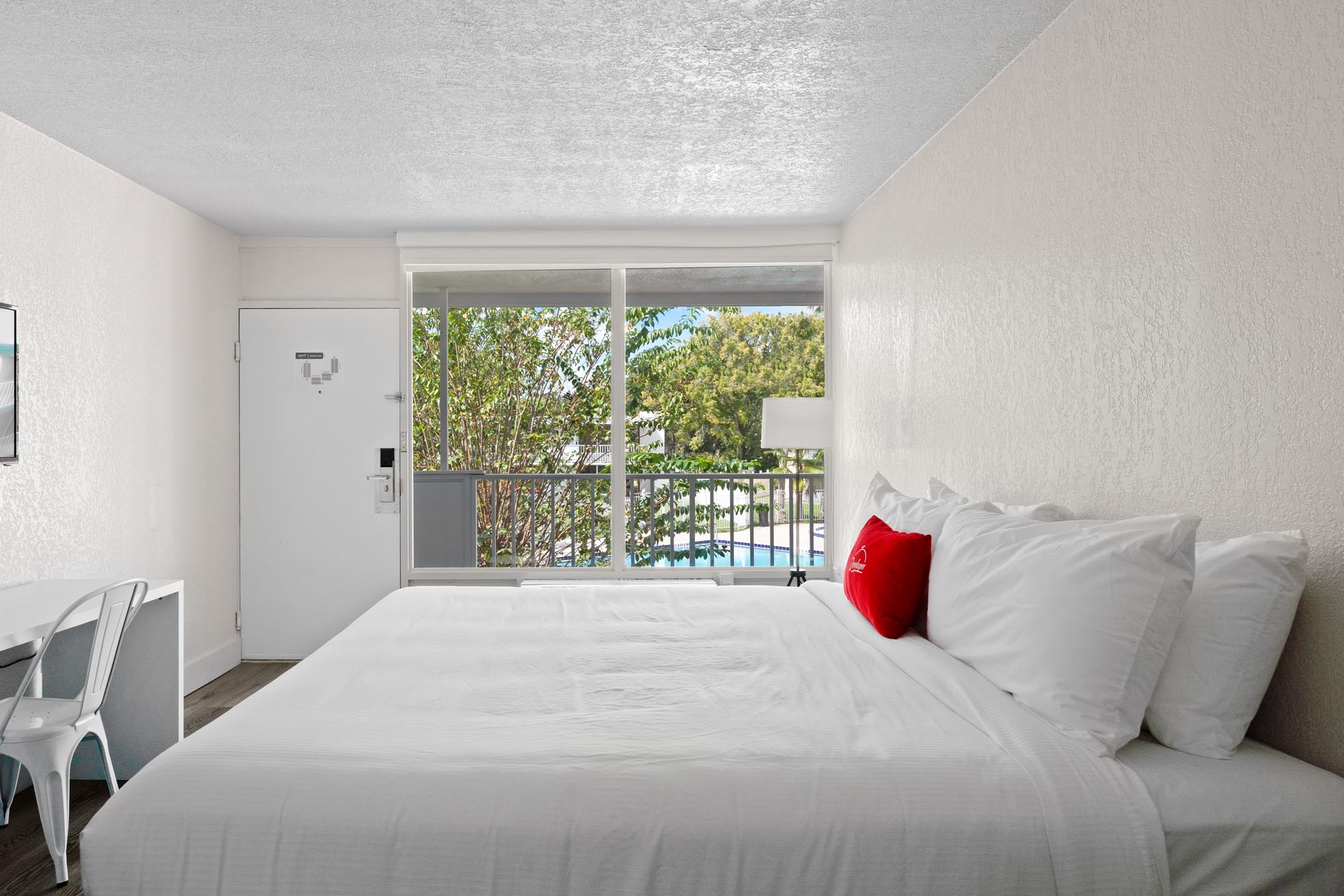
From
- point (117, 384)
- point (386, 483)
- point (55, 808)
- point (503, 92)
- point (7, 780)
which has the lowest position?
point (7, 780)

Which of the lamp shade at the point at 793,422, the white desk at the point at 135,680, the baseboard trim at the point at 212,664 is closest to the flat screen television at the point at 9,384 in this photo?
the white desk at the point at 135,680

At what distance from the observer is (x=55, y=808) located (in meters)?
2.43

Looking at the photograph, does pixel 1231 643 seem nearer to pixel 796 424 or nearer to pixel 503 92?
pixel 503 92

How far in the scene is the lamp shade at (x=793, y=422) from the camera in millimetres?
4586

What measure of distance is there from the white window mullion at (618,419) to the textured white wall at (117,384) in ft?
7.09

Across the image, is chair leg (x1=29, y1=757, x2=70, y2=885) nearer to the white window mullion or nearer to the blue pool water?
the white window mullion

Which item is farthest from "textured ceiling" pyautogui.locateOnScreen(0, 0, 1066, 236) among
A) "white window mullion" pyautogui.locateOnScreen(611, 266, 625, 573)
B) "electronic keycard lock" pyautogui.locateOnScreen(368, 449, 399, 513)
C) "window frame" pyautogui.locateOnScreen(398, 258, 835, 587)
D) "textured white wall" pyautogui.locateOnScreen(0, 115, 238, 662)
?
"electronic keycard lock" pyautogui.locateOnScreen(368, 449, 399, 513)

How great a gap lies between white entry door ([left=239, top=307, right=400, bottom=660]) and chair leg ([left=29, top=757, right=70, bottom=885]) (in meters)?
2.59

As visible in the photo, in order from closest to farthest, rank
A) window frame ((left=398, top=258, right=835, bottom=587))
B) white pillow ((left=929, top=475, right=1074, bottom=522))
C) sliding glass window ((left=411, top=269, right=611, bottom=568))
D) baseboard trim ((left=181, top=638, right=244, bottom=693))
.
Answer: white pillow ((left=929, top=475, right=1074, bottom=522)) → baseboard trim ((left=181, top=638, right=244, bottom=693)) → window frame ((left=398, top=258, right=835, bottom=587)) → sliding glass window ((left=411, top=269, right=611, bottom=568))

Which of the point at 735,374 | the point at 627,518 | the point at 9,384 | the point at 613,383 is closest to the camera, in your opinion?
the point at 9,384

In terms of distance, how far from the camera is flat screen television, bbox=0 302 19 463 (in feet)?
10.1

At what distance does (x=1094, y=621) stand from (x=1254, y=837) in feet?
1.31

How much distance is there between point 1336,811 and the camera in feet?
4.59

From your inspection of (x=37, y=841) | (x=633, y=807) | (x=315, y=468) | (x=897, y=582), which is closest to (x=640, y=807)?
(x=633, y=807)
